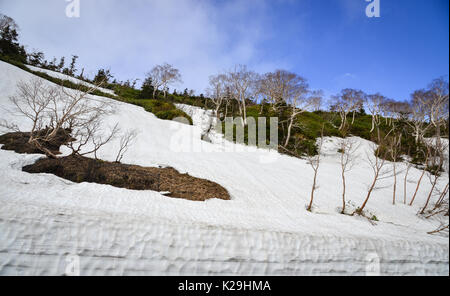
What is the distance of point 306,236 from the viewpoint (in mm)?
3812

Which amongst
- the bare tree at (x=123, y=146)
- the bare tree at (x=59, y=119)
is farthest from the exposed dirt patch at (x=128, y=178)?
the bare tree at (x=123, y=146)

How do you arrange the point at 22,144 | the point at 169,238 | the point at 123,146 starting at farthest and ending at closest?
the point at 123,146, the point at 22,144, the point at 169,238

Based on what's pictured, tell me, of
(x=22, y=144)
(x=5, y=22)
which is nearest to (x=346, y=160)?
(x=22, y=144)

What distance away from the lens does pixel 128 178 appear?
6199mm

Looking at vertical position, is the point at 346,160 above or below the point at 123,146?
below

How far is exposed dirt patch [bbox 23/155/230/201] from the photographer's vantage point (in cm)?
556

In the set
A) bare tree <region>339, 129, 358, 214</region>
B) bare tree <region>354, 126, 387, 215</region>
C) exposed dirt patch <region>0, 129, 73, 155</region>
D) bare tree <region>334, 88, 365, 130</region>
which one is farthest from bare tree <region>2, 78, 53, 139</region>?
bare tree <region>334, 88, 365, 130</region>

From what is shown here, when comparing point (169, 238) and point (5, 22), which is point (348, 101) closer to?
point (169, 238)

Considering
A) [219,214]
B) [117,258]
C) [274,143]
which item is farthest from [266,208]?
[274,143]

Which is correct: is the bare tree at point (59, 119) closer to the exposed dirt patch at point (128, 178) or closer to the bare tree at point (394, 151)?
the exposed dirt patch at point (128, 178)

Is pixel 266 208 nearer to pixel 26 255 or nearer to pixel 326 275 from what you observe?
pixel 326 275
